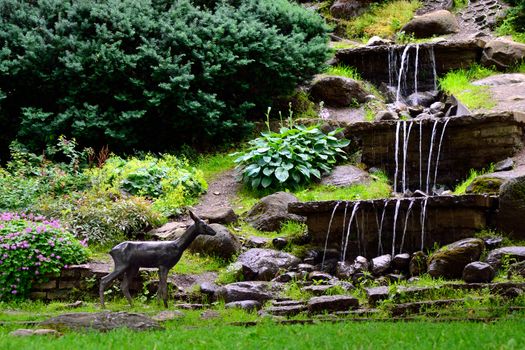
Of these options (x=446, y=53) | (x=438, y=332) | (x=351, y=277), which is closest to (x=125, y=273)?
(x=351, y=277)

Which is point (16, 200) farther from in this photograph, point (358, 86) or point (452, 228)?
point (358, 86)

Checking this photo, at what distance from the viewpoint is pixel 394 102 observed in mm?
17734

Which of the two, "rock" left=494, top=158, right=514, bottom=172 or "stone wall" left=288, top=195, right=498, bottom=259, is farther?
"rock" left=494, top=158, right=514, bottom=172

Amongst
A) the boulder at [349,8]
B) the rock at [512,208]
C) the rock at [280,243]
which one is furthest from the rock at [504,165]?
the boulder at [349,8]

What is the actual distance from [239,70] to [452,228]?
8.05m

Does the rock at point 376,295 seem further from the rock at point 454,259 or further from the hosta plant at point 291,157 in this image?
the hosta plant at point 291,157

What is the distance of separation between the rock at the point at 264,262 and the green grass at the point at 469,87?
21.7ft

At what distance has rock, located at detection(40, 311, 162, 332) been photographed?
6.77 m

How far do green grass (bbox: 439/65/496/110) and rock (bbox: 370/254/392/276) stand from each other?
6.37 meters

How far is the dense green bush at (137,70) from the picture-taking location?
50.2ft

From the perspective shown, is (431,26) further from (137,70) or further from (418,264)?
(418,264)

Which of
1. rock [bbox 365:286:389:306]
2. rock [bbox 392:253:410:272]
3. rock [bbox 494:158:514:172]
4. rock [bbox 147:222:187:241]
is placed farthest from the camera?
rock [bbox 494:158:514:172]

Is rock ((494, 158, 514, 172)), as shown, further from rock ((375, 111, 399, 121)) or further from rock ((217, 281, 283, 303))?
rock ((217, 281, 283, 303))

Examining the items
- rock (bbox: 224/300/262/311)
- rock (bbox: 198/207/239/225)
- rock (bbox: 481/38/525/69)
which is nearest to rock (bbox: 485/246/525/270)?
rock (bbox: 224/300/262/311)
